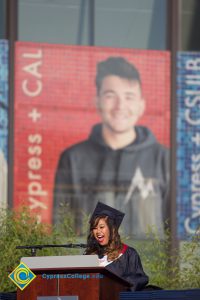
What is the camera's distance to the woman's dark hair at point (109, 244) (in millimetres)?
6914

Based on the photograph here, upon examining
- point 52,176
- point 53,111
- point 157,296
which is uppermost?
point 53,111

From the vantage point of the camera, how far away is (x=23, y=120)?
537 inches

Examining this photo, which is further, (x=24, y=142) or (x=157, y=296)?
(x=24, y=142)

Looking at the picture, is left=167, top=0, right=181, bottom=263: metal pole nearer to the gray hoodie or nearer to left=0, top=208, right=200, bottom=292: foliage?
the gray hoodie

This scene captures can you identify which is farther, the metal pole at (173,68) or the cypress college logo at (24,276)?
the metal pole at (173,68)

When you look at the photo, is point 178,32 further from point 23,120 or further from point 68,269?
point 68,269

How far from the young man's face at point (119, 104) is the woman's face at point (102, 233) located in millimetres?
Answer: 6971

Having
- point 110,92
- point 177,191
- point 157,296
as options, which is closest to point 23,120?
point 110,92

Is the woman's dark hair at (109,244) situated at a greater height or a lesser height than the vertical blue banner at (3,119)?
lesser

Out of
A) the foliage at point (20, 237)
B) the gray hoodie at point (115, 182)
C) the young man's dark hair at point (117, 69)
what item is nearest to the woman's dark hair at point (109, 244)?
the foliage at point (20, 237)

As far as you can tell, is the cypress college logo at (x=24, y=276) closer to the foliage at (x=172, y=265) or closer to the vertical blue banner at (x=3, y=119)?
the foliage at (x=172, y=265)

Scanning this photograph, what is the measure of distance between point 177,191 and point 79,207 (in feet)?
4.87

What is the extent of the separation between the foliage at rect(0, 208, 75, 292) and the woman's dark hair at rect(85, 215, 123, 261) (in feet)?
8.16

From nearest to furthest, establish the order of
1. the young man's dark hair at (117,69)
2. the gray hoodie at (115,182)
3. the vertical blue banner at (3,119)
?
the vertical blue banner at (3,119) → the gray hoodie at (115,182) → the young man's dark hair at (117,69)
